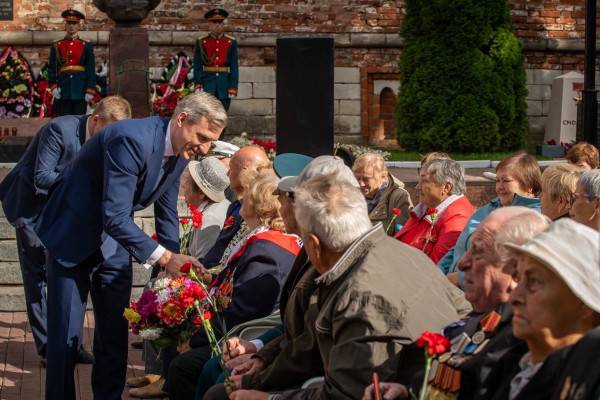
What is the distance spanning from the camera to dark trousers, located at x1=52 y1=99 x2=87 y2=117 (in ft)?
57.5

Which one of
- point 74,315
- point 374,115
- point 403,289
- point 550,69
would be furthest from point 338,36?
point 403,289

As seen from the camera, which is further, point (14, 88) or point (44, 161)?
point (14, 88)

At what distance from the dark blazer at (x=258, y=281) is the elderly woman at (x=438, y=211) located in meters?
1.31

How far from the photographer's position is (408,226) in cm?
687

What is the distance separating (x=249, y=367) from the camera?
4914 mm

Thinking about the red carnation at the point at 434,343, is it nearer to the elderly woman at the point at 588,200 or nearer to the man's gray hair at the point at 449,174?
the elderly woman at the point at 588,200

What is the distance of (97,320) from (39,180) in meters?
1.37

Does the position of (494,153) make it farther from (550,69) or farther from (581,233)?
(581,233)

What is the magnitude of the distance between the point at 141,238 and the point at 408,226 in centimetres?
172

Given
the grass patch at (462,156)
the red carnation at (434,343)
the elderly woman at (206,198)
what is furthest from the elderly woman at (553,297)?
the grass patch at (462,156)

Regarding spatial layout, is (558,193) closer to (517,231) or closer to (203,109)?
(203,109)

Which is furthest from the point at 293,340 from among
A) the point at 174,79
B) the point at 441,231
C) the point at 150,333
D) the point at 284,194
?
the point at 174,79

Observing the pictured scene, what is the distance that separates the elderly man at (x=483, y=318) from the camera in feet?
12.2

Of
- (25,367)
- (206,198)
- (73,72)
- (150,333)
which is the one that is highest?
(73,72)
